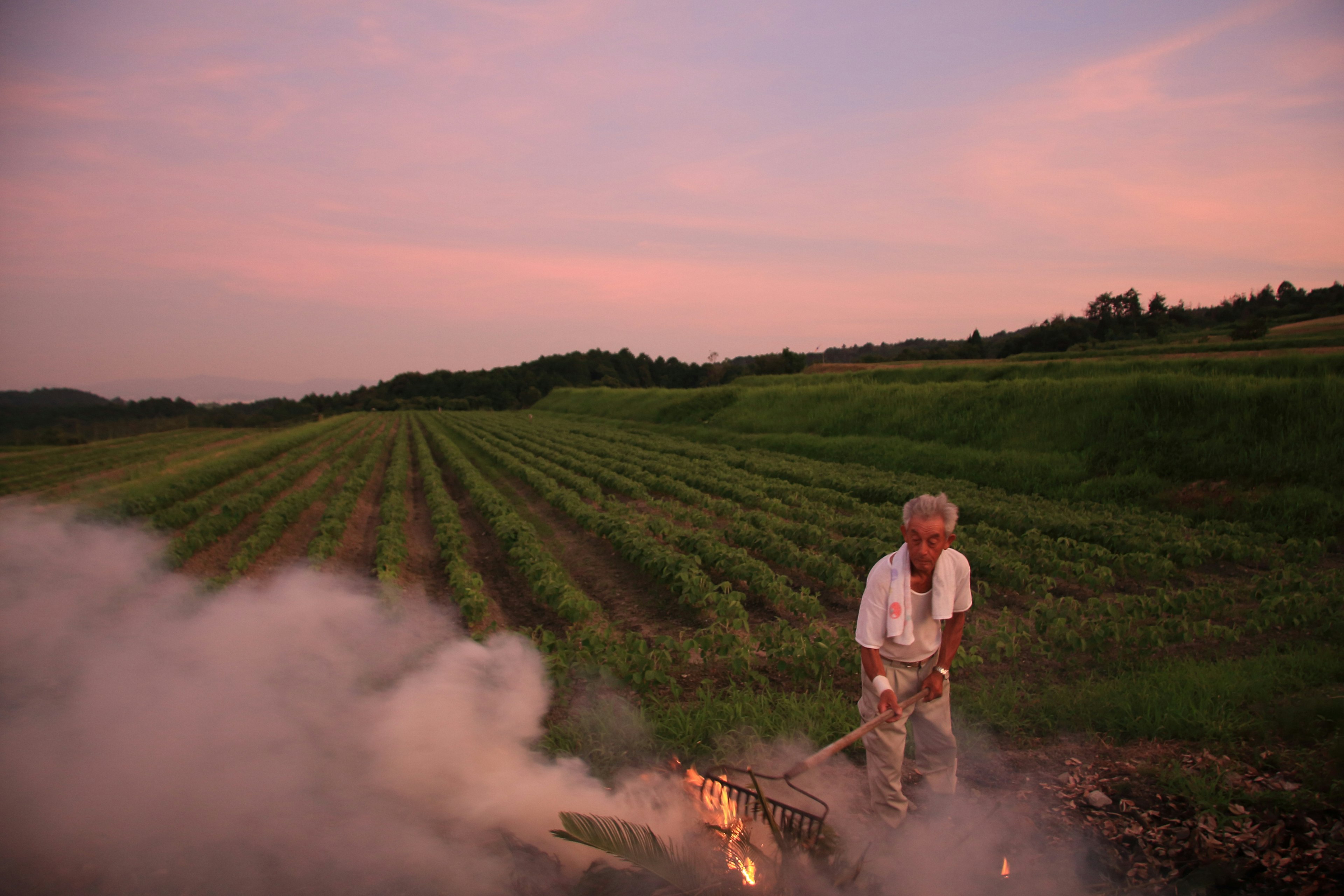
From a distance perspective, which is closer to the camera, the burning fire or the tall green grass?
the burning fire

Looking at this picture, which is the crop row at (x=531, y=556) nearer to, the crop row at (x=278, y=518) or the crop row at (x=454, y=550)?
the crop row at (x=454, y=550)

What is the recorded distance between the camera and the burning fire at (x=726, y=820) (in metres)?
2.99

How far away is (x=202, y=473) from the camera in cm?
1662

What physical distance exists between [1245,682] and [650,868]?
14.6 ft

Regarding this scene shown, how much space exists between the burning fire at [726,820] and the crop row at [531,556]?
10.9 feet

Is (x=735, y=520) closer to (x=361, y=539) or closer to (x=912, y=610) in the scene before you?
(x=361, y=539)

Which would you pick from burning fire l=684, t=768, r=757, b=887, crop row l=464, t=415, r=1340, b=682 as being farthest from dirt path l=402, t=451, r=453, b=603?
burning fire l=684, t=768, r=757, b=887

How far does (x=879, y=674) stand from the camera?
3033 millimetres

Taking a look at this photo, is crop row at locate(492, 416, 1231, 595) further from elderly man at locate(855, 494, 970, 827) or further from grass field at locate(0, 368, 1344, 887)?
elderly man at locate(855, 494, 970, 827)

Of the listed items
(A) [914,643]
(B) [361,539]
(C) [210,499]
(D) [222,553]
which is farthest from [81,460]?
(A) [914,643]

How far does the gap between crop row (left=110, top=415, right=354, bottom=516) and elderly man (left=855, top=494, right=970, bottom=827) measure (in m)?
13.9

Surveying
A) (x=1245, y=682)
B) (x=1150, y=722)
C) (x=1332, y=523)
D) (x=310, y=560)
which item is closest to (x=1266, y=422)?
(x=1332, y=523)

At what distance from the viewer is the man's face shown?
2.89 meters

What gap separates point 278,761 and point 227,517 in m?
9.09
